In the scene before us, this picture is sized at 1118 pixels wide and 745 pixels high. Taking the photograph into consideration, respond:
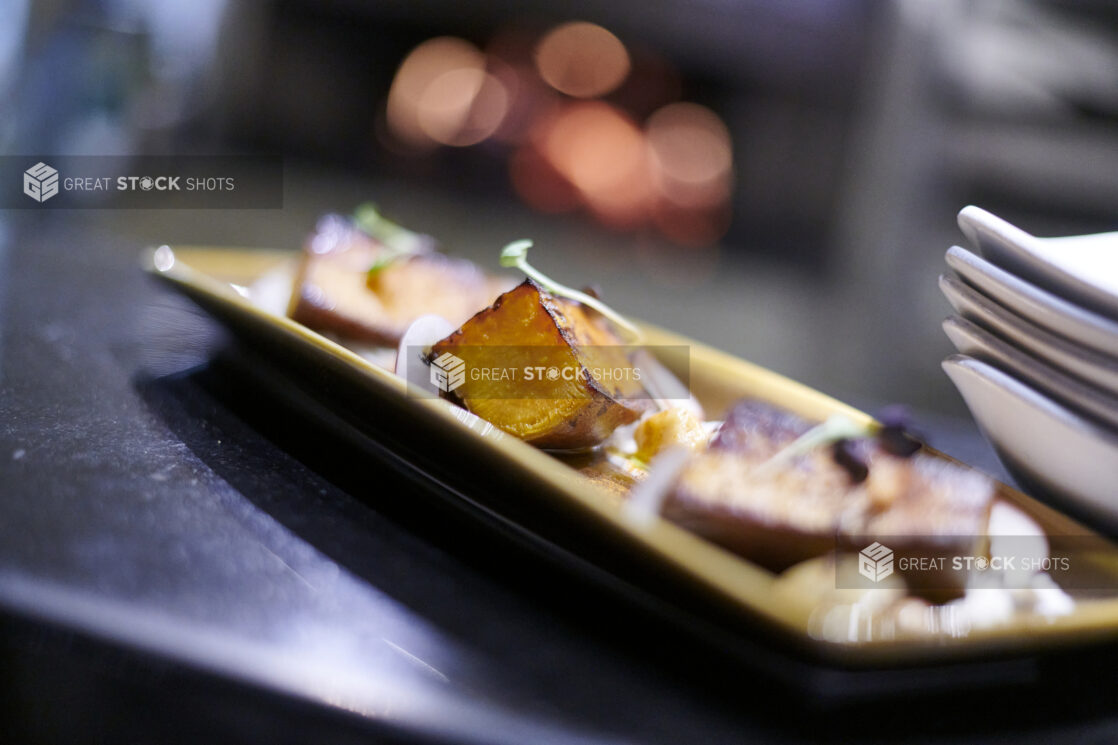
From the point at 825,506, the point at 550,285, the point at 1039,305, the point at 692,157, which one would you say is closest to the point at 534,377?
the point at 550,285

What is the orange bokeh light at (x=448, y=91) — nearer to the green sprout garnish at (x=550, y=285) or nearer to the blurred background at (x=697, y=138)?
the blurred background at (x=697, y=138)

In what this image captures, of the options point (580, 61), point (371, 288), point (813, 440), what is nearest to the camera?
point (813, 440)

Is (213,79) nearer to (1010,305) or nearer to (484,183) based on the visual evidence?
(484,183)

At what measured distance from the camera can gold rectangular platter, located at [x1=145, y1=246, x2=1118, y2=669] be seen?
450 mm

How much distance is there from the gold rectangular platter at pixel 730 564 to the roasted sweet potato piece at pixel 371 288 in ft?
0.36

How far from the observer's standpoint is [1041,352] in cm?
68

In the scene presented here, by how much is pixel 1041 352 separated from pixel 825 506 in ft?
0.89

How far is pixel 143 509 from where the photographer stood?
0.55 meters

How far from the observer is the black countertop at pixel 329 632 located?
430 mm

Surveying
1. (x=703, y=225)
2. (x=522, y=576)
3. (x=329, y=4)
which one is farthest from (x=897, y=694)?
(x=329, y=4)

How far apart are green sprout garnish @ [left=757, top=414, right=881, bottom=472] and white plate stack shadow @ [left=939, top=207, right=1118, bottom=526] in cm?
15

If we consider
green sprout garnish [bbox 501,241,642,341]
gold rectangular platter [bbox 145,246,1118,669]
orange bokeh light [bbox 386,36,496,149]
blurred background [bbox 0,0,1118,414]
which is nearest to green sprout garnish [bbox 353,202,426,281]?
green sprout garnish [bbox 501,241,642,341]

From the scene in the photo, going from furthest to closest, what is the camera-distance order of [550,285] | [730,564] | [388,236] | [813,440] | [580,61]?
1. [580,61]
2. [388,236]
3. [550,285]
4. [813,440]
5. [730,564]

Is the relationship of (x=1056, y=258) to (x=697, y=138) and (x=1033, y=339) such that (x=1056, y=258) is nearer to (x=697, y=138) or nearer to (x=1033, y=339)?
(x=1033, y=339)
